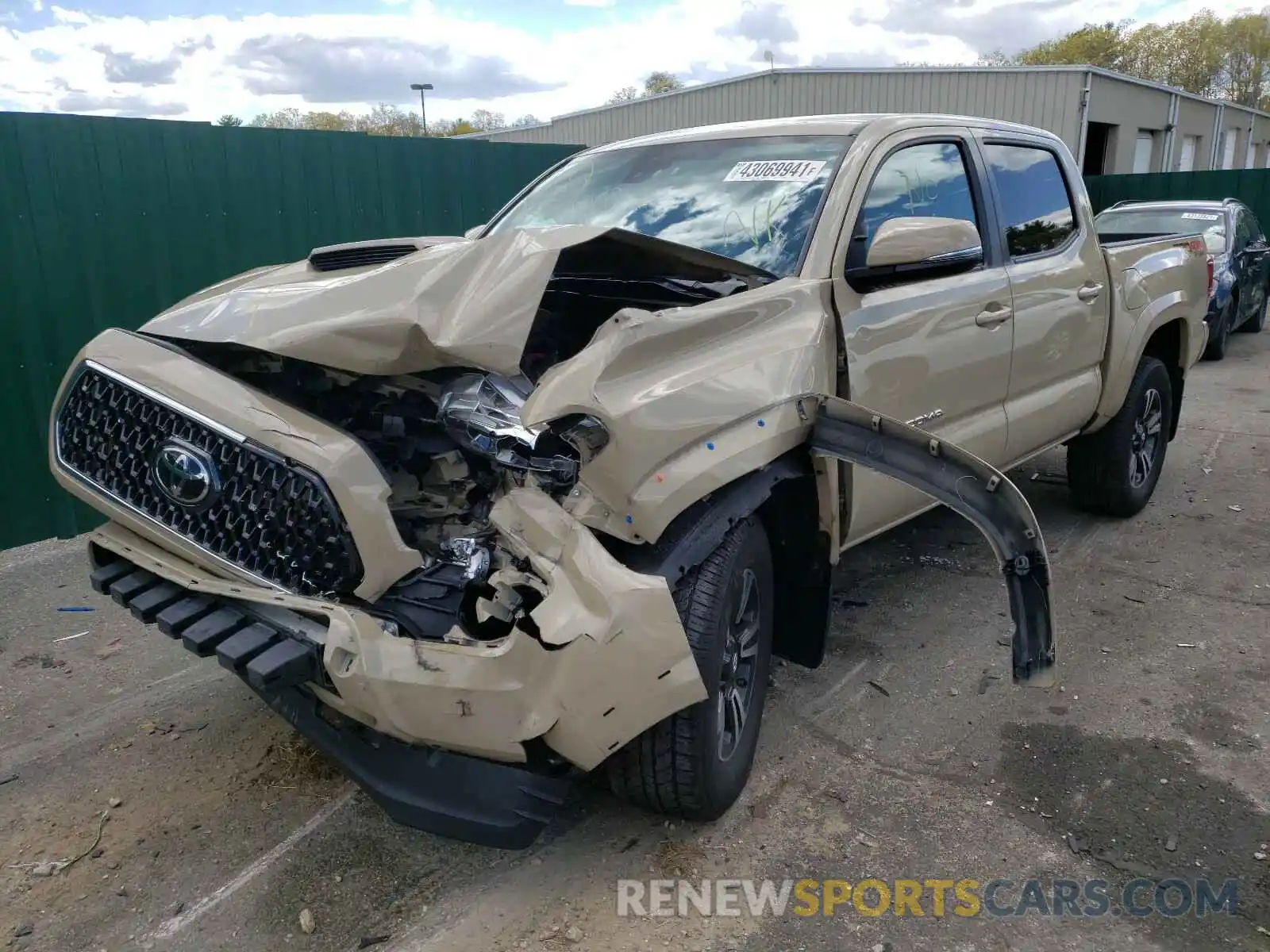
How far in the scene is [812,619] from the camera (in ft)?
10.7

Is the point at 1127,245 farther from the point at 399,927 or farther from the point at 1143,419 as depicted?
the point at 399,927

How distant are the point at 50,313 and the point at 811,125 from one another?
425 centimetres

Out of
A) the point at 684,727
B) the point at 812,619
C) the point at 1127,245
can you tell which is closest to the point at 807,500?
the point at 812,619

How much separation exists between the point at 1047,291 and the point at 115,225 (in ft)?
16.4

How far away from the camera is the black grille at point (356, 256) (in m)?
3.32

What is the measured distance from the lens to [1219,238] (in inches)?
443

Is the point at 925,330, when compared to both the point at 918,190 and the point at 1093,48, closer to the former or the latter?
the point at 918,190

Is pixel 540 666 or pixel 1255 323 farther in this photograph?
pixel 1255 323

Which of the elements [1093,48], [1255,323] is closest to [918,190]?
[1255,323]

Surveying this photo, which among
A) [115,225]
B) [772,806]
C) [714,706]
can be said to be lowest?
[772,806]

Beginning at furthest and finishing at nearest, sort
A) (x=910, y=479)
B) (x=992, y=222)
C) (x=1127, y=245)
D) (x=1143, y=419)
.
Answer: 1. (x=1143, y=419)
2. (x=1127, y=245)
3. (x=992, y=222)
4. (x=910, y=479)

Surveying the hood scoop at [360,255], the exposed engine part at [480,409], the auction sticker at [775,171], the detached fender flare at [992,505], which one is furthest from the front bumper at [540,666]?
the auction sticker at [775,171]

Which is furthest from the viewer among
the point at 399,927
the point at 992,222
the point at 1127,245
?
the point at 1127,245

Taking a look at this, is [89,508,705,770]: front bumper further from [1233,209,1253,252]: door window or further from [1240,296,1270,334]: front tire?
[1240,296,1270,334]: front tire
